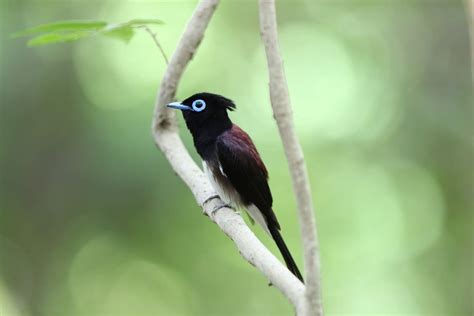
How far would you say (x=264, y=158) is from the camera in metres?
7.78

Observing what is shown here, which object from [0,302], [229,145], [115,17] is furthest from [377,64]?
[229,145]

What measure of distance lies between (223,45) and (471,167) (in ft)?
10.1

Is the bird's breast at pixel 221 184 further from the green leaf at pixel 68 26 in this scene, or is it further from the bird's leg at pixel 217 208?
the green leaf at pixel 68 26

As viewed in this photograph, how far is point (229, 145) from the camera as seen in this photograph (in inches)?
145

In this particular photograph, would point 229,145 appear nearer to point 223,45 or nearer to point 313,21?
point 223,45

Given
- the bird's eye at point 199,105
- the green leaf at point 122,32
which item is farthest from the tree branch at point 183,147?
the green leaf at point 122,32

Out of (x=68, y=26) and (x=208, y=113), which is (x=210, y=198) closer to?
(x=208, y=113)

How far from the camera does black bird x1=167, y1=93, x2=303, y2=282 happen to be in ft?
11.9

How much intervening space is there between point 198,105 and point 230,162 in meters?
0.32

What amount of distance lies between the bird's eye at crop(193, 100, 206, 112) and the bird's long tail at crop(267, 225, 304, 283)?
66cm

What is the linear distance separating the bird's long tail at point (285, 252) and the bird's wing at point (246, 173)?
64 mm

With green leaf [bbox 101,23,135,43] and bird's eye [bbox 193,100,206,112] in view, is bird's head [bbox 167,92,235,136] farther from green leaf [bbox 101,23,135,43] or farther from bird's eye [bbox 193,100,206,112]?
green leaf [bbox 101,23,135,43]

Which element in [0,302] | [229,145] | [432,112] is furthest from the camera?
[432,112]

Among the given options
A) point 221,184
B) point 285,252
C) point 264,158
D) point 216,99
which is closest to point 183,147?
point 221,184
